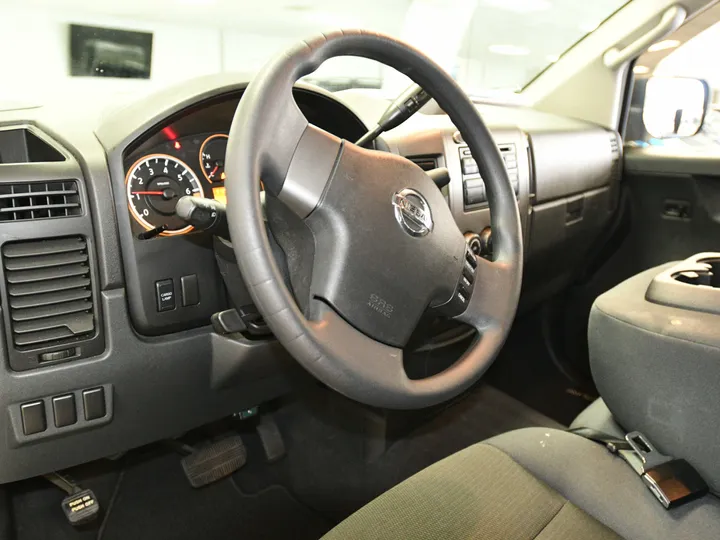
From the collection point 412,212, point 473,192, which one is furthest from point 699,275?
point 412,212

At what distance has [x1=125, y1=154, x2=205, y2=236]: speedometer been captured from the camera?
1.07 metres

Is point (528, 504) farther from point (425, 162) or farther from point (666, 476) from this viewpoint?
point (425, 162)

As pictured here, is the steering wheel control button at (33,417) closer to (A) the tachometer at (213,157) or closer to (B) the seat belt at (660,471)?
(A) the tachometer at (213,157)

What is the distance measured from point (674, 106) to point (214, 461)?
2.00 meters

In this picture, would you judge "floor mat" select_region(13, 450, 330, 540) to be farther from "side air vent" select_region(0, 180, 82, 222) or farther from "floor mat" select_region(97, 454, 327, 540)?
"side air vent" select_region(0, 180, 82, 222)

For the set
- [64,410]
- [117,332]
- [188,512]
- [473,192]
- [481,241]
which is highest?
[473,192]

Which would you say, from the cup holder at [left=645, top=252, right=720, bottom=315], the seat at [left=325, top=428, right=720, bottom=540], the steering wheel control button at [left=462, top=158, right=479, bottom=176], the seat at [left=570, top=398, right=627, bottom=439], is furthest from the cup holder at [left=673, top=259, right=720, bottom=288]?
the steering wheel control button at [left=462, top=158, right=479, bottom=176]

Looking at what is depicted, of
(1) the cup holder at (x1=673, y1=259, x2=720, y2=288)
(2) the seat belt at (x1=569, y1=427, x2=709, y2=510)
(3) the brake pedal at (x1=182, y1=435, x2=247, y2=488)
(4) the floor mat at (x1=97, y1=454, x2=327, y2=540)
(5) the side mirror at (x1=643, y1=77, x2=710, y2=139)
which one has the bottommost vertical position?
(4) the floor mat at (x1=97, y1=454, x2=327, y2=540)

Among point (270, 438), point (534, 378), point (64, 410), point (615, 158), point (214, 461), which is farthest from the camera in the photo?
point (534, 378)

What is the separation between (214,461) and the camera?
5.47 feet

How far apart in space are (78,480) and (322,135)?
3.74 feet

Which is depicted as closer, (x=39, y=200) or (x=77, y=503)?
(x=39, y=200)

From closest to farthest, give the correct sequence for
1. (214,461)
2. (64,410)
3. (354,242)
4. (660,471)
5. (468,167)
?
1. (354,242)
2. (660,471)
3. (64,410)
4. (468,167)
5. (214,461)

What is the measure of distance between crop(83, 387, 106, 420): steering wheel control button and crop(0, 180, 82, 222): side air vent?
0.32 meters
